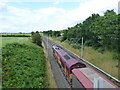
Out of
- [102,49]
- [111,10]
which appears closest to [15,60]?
[102,49]

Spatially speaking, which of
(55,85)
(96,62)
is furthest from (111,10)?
(55,85)

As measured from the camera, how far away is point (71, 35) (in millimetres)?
43469

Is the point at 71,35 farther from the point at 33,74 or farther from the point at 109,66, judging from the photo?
the point at 33,74

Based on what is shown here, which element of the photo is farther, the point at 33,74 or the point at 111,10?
the point at 111,10

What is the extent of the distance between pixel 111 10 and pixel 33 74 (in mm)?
20479

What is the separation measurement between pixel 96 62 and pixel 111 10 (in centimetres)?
1105

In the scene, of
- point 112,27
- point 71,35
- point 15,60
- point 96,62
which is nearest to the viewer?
point 15,60

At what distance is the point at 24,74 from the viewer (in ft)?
42.0

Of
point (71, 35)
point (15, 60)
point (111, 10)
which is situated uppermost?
point (111, 10)

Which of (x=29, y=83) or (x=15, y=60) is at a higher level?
(x=15, y=60)

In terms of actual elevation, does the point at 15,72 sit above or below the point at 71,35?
below

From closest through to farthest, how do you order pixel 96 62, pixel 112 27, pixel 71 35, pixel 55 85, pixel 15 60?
pixel 55 85, pixel 15 60, pixel 112 27, pixel 96 62, pixel 71 35

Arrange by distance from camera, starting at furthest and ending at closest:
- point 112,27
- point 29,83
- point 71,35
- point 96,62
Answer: point 71,35 → point 96,62 → point 112,27 → point 29,83

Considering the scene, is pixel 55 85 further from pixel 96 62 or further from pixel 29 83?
pixel 96 62
